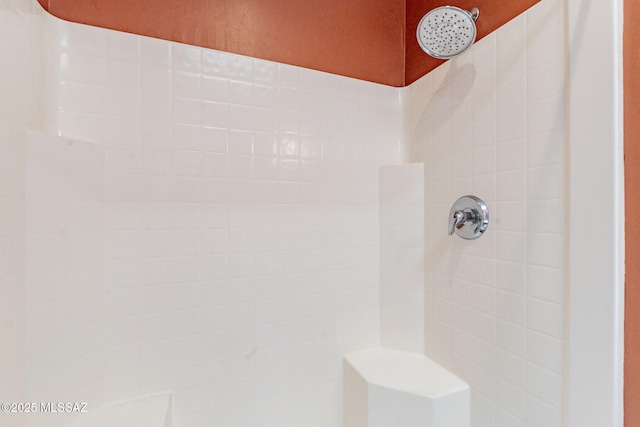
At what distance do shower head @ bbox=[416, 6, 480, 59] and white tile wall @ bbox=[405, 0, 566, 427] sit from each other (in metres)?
0.12

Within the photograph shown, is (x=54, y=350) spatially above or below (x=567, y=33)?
below

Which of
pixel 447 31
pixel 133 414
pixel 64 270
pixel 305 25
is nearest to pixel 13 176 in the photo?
pixel 64 270

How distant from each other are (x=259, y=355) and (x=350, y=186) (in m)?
0.77

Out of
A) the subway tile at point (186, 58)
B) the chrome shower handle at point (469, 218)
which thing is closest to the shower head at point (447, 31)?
the chrome shower handle at point (469, 218)

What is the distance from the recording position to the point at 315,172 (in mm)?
1204

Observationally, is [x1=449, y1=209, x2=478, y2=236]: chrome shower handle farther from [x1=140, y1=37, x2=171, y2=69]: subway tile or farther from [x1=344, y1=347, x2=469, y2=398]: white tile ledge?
[x1=140, y1=37, x2=171, y2=69]: subway tile

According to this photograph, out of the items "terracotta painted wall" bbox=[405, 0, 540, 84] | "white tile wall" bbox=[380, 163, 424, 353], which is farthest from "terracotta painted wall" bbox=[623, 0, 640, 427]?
"white tile wall" bbox=[380, 163, 424, 353]

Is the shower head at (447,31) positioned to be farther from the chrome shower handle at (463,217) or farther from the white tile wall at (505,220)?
the chrome shower handle at (463,217)

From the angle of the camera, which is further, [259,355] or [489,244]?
[259,355]

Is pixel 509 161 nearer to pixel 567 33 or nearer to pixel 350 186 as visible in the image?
pixel 567 33

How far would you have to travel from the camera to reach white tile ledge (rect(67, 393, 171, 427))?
0.90 metres

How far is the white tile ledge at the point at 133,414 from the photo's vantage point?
896 millimetres

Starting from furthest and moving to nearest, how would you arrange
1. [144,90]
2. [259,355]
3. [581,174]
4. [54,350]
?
[259,355] → [144,90] → [54,350] → [581,174]

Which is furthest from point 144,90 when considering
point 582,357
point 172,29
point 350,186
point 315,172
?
point 582,357
